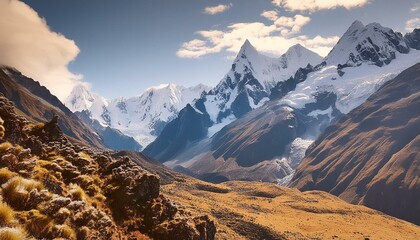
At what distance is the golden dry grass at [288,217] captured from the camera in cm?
9669

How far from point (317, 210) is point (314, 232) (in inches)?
1627

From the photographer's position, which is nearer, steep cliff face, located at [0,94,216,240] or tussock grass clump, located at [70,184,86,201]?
steep cliff face, located at [0,94,216,240]

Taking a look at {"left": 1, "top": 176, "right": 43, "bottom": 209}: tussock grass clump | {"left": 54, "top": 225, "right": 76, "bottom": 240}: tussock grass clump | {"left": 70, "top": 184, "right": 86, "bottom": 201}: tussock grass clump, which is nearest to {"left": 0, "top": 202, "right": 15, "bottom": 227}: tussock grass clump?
{"left": 1, "top": 176, "right": 43, "bottom": 209}: tussock grass clump

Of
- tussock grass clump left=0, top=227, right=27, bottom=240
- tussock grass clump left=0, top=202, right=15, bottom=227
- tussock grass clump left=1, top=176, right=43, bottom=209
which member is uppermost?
tussock grass clump left=1, top=176, right=43, bottom=209

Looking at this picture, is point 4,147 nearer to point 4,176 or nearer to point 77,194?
point 4,176

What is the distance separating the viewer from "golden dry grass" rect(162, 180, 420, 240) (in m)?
96.7

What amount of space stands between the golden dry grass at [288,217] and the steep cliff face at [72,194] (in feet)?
137

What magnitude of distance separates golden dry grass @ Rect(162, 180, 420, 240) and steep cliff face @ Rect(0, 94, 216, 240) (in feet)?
137

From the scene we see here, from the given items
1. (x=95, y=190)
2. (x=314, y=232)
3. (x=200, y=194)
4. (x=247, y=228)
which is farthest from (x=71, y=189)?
(x=200, y=194)

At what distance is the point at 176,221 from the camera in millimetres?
32375

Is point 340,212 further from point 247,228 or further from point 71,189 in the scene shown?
point 71,189

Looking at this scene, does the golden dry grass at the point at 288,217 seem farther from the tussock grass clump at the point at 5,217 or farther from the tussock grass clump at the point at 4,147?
the tussock grass clump at the point at 5,217

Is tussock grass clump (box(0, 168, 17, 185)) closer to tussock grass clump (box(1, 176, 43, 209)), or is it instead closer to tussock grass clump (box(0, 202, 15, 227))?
tussock grass clump (box(1, 176, 43, 209))

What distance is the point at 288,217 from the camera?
13038cm
